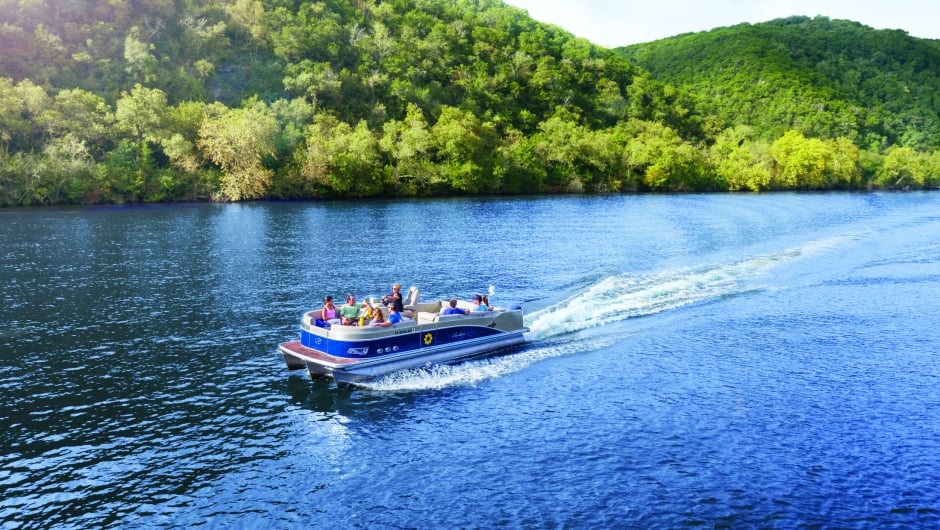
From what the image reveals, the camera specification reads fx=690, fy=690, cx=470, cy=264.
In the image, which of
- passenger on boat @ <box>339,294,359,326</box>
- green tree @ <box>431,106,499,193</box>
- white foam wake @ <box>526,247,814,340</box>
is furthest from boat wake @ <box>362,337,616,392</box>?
green tree @ <box>431,106,499,193</box>

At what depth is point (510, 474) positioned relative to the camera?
66.2 feet

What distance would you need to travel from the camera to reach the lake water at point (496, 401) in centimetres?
1856

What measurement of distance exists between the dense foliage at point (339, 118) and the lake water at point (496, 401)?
6041cm

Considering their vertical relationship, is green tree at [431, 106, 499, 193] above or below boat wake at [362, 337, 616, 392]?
above

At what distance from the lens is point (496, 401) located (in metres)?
Answer: 26.1

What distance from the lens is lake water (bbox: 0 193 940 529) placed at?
18562mm

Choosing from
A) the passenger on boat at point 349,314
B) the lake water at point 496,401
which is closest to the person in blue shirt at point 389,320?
the passenger on boat at point 349,314

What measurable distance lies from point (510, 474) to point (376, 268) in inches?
1252

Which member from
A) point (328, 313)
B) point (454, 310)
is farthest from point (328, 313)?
point (454, 310)

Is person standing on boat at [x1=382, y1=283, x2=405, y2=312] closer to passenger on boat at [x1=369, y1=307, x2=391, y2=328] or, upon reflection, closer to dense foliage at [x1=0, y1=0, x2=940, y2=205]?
passenger on boat at [x1=369, y1=307, x2=391, y2=328]

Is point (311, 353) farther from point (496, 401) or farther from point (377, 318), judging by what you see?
point (496, 401)

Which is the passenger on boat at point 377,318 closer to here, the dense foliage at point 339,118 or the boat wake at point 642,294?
the boat wake at point 642,294

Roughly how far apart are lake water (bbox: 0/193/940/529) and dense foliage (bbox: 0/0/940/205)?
60.4 metres

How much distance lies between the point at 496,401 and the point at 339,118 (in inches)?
4794
